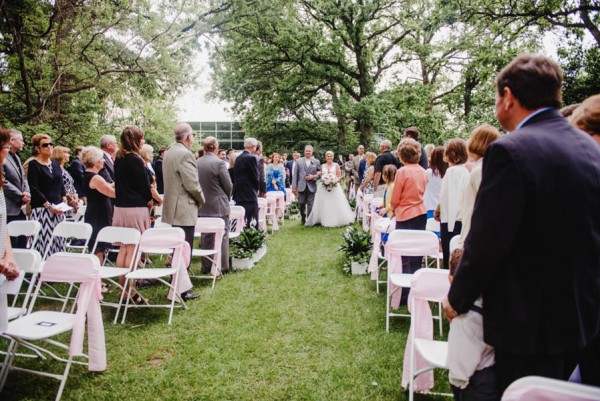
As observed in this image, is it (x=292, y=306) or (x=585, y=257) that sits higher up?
(x=585, y=257)

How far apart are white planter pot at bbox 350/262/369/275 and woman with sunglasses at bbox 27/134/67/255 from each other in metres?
4.62

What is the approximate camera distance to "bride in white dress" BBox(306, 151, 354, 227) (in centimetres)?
1194

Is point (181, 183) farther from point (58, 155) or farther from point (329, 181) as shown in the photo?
point (329, 181)

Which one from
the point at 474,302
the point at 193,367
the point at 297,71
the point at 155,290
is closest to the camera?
the point at 474,302

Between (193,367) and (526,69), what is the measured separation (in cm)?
353

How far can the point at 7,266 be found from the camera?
2.73 metres

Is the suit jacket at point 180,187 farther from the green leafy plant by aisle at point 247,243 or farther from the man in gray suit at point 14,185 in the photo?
the man in gray suit at point 14,185

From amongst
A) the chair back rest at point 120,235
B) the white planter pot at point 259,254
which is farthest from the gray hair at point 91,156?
the white planter pot at point 259,254

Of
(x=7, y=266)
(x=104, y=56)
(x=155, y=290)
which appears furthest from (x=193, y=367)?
(x=104, y=56)

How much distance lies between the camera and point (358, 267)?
693 cm

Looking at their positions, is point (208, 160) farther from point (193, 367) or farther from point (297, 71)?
point (297, 71)

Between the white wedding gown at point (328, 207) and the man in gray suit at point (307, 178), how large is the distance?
20 cm

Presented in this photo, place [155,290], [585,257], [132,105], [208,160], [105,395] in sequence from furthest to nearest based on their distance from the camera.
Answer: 1. [132,105]
2. [208,160]
3. [155,290]
4. [105,395]
5. [585,257]

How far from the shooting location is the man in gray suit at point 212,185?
22.1 ft
